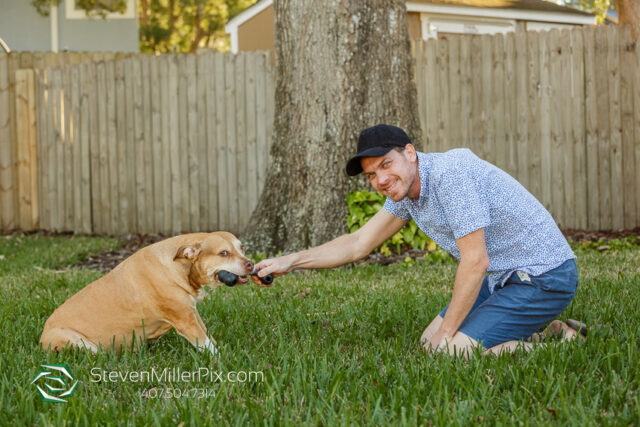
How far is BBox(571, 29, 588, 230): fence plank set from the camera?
379 inches

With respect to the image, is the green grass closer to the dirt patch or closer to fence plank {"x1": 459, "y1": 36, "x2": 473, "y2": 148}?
the dirt patch

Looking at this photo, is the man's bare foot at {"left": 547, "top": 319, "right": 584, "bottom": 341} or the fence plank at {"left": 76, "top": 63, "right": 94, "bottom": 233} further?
the fence plank at {"left": 76, "top": 63, "right": 94, "bottom": 233}

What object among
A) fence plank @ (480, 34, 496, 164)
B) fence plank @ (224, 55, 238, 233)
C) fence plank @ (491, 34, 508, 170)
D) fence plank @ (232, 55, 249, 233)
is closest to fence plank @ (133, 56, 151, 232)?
fence plank @ (224, 55, 238, 233)

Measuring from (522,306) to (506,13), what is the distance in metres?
15.3

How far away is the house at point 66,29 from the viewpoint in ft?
66.0

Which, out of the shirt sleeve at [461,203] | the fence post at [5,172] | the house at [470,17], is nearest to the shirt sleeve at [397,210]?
the shirt sleeve at [461,203]

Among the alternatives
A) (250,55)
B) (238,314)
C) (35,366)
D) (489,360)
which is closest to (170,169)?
(250,55)

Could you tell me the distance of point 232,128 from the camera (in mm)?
10836

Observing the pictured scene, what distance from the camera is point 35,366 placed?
12.4 feet

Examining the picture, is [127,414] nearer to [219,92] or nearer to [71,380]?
[71,380]

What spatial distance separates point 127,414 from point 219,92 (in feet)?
27.3

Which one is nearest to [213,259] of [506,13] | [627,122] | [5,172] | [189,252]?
[189,252]

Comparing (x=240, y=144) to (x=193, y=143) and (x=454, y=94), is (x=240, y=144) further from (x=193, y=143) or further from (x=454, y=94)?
(x=454, y=94)

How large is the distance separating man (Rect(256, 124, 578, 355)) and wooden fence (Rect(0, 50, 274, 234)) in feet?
20.9
